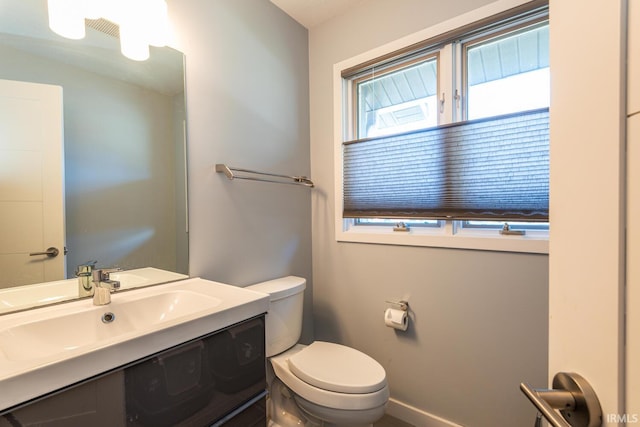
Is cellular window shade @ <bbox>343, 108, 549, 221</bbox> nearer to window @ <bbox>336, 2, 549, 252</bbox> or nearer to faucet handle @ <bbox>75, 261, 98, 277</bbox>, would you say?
window @ <bbox>336, 2, 549, 252</bbox>

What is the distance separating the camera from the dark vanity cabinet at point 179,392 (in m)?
0.64

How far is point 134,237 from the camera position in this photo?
123 centimetres

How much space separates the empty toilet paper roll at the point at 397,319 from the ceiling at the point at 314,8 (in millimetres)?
1824

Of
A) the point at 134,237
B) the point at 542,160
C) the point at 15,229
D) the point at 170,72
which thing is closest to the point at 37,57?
the point at 170,72

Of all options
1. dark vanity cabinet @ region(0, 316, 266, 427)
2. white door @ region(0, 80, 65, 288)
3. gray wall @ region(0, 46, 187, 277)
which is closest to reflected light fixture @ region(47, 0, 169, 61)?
gray wall @ region(0, 46, 187, 277)

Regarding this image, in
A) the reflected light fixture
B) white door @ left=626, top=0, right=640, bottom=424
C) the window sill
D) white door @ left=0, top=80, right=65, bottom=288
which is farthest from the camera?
the window sill

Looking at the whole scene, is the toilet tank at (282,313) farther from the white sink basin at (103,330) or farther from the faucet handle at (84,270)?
the faucet handle at (84,270)

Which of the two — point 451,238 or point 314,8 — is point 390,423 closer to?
point 451,238

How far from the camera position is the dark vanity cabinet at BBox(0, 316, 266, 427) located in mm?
636

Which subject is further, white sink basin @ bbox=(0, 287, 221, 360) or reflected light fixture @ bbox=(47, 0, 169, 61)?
reflected light fixture @ bbox=(47, 0, 169, 61)

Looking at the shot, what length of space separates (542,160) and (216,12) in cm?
167

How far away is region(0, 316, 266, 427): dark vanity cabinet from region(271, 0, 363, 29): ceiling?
1.78 m

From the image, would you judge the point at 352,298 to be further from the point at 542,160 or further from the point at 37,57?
the point at 37,57

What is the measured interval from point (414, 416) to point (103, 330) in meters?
1.59
